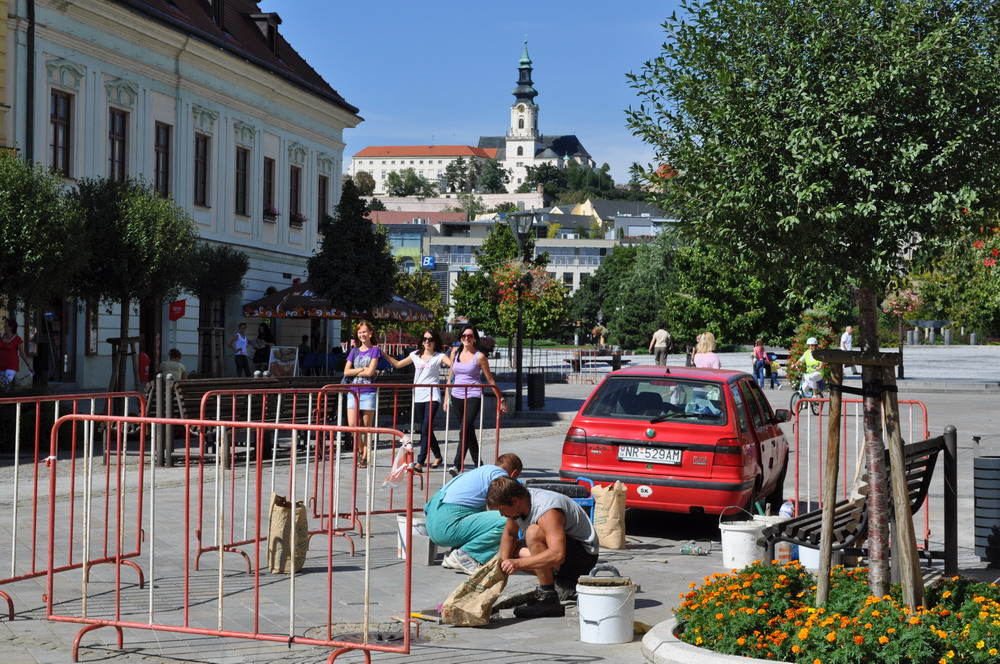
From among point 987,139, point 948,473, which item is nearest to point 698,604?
point 948,473

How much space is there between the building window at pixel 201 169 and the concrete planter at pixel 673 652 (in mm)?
30472

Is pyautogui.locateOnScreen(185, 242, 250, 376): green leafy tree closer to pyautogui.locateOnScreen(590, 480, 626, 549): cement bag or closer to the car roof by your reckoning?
the car roof

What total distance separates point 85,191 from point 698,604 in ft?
67.6

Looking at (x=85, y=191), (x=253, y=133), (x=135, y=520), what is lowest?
(x=135, y=520)

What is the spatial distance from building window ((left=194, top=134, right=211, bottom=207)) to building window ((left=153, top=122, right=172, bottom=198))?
55.0 inches

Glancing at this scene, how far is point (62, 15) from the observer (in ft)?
95.4

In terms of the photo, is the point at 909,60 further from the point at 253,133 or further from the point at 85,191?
the point at 253,133

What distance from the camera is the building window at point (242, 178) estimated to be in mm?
38500

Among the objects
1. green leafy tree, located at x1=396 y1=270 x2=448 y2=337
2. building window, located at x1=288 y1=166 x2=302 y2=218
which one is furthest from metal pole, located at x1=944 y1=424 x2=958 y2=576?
green leafy tree, located at x1=396 y1=270 x2=448 y2=337

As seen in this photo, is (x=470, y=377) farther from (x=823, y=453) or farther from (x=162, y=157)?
(x=162, y=157)

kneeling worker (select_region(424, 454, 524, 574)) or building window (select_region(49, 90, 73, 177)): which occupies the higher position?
building window (select_region(49, 90, 73, 177))

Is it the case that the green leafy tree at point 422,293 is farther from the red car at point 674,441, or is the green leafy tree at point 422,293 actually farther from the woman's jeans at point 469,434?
the red car at point 674,441

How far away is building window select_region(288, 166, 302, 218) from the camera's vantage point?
42344 millimetres

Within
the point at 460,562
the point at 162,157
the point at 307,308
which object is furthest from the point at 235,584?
the point at 307,308
